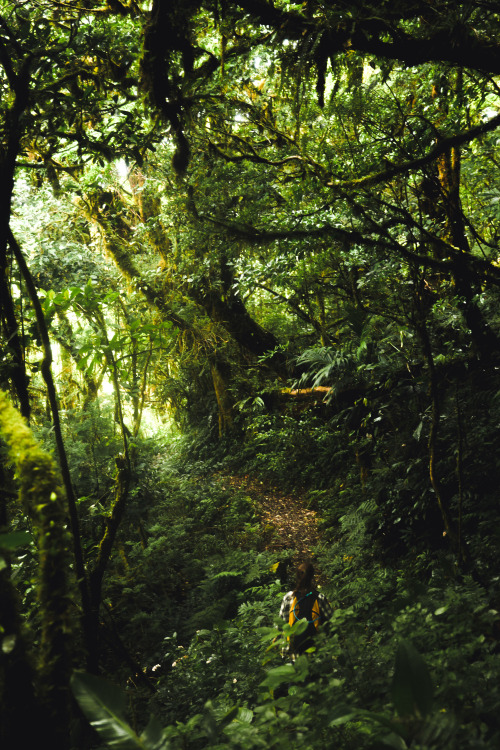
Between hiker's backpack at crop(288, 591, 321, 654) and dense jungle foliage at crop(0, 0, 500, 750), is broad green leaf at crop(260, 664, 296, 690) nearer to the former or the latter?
dense jungle foliage at crop(0, 0, 500, 750)

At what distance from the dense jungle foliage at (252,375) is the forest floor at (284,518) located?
8cm

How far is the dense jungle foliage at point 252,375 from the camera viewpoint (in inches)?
64.2

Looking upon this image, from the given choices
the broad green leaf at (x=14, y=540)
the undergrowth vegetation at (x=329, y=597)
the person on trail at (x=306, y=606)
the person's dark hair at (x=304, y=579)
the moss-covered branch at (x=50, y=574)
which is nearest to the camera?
the broad green leaf at (x=14, y=540)

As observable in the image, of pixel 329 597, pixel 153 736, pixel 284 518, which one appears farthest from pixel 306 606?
pixel 284 518

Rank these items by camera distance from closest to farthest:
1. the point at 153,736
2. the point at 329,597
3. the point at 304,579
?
the point at 153,736
the point at 304,579
the point at 329,597

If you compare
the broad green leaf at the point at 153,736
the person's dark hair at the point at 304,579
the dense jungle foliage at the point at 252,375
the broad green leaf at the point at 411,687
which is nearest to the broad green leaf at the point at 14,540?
the dense jungle foliage at the point at 252,375

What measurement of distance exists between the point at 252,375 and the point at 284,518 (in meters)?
3.98

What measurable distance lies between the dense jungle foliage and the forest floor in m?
0.08

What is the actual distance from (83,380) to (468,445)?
938cm

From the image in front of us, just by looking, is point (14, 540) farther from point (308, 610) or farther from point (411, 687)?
point (308, 610)

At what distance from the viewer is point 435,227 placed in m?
5.81

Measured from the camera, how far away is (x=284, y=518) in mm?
8656

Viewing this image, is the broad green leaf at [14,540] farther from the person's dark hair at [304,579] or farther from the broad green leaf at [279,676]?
the person's dark hair at [304,579]

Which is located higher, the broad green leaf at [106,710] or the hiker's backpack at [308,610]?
the broad green leaf at [106,710]
